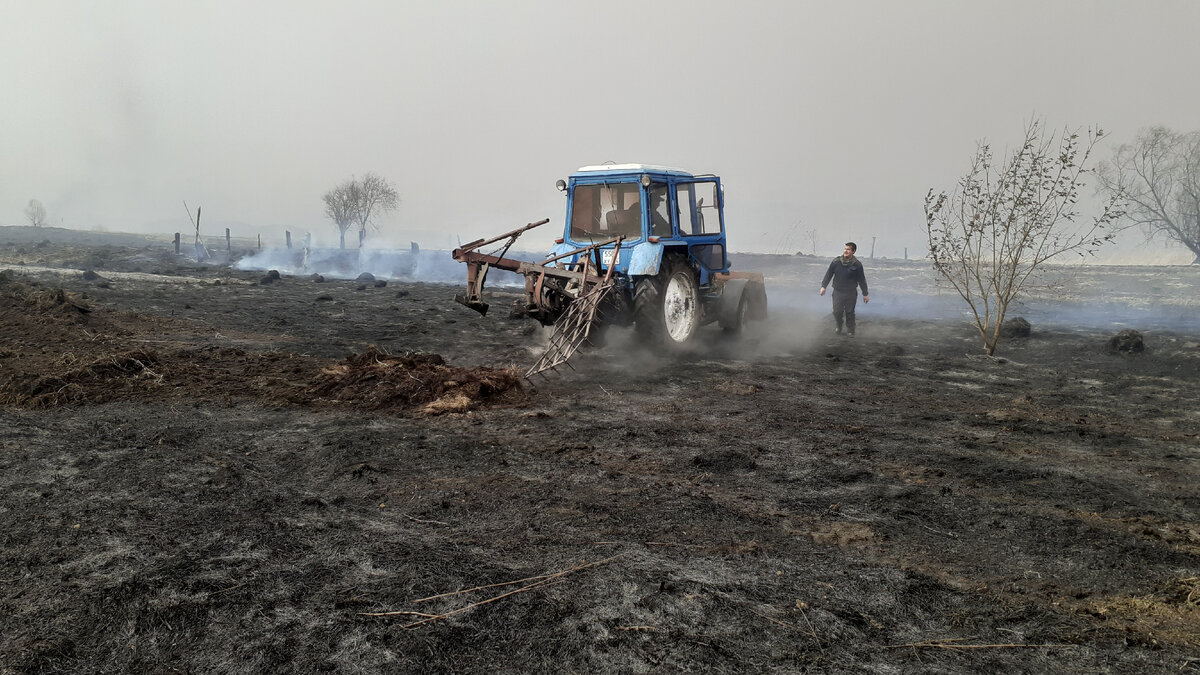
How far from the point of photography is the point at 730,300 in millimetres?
11711

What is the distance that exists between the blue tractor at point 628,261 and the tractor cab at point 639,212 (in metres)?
0.01

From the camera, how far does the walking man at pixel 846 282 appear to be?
1247cm

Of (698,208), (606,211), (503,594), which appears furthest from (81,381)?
(698,208)

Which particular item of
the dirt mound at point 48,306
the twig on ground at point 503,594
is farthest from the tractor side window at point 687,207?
the dirt mound at point 48,306

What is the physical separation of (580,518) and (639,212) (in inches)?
262

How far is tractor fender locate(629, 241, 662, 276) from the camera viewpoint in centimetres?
945

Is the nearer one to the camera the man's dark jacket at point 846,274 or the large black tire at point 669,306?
the large black tire at point 669,306

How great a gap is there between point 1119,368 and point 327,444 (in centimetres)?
1056

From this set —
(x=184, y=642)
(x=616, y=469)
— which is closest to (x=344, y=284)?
(x=616, y=469)

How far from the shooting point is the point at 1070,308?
2073cm

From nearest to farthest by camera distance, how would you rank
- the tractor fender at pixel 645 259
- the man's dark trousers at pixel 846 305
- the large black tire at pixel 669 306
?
the tractor fender at pixel 645 259 → the large black tire at pixel 669 306 → the man's dark trousers at pixel 846 305

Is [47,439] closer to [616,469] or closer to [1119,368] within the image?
[616,469]

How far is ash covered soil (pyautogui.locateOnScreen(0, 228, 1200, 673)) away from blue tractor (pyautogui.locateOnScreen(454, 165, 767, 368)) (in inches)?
37.4

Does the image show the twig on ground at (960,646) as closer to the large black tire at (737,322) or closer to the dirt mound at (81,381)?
the dirt mound at (81,381)
